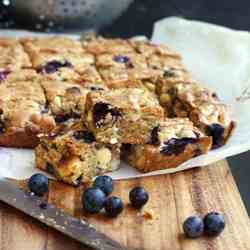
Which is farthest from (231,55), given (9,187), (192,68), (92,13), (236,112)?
(9,187)

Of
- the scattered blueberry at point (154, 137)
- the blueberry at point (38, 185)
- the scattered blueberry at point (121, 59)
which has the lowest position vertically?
the blueberry at point (38, 185)

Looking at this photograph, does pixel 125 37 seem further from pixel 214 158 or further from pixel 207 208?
pixel 207 208

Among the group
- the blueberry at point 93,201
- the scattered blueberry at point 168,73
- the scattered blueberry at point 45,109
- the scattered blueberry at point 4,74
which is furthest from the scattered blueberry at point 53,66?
the blueberry at point 93,201

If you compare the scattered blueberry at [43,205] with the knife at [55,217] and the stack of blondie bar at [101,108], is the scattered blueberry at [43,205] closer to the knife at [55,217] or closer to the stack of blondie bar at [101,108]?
the knife at [55,217]

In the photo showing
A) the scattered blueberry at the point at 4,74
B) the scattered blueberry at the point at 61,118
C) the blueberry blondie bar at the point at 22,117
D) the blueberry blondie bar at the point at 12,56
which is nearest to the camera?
the blueberry blondie bar at the point at 22,117

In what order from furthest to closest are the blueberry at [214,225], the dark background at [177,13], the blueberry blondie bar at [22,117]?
the dark background at [177,13] < the blueberry blondie bar at [22,117] < the blueberry at [214,225]
